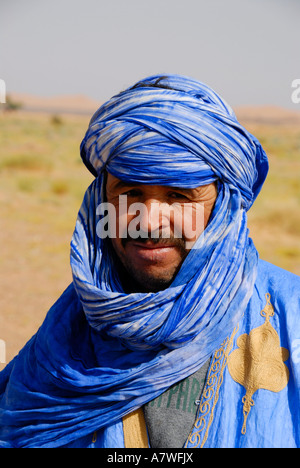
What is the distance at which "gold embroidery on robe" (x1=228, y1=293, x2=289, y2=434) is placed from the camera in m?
1.95

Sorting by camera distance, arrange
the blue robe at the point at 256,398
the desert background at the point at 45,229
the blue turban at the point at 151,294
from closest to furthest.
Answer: the blue robe at the point at 256,398 → the blue turban at the point at 151,294 → the desert background at the point at 45,229

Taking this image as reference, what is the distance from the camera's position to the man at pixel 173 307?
1979mm

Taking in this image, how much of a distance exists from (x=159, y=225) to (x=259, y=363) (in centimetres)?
61

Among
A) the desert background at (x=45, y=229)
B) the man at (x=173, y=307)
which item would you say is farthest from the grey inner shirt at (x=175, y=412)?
the desert background at (x=45, y=229)

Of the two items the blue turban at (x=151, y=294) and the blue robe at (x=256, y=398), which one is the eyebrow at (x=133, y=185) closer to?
the blue turban at (x=151, y=294)

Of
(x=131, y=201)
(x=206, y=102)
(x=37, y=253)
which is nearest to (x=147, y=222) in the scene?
(x=131, y=201)

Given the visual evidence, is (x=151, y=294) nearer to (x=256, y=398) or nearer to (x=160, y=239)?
(x=160, y=239)

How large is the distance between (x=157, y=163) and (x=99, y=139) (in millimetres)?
284

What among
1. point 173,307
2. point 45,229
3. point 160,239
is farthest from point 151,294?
point 45,229

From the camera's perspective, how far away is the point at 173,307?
202 cm

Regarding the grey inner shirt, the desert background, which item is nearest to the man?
the grey inner shirt

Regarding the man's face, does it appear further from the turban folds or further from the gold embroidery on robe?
the gold embroidery on robe

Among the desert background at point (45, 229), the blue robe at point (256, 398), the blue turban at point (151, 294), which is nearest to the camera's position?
the blue robe at point (256, 398)

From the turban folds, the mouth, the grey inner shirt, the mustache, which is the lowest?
the grey inner shirt
